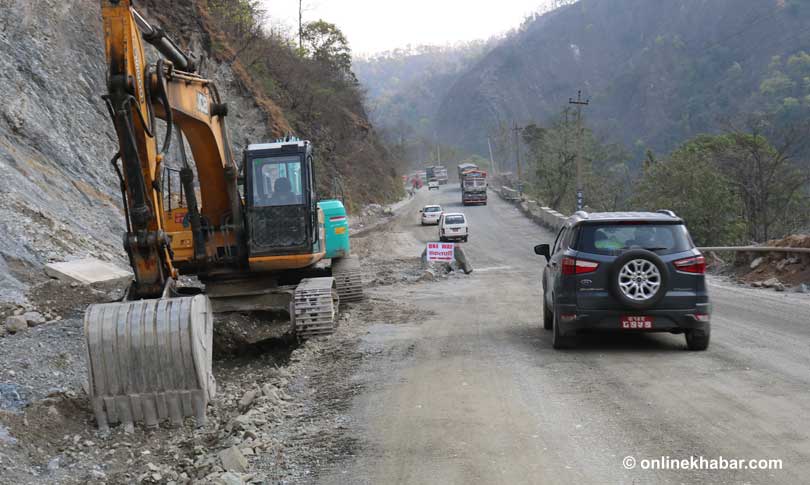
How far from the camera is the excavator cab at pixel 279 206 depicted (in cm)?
1295

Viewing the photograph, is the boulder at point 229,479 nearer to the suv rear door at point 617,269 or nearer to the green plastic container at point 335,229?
the suv rear door at point 617,269

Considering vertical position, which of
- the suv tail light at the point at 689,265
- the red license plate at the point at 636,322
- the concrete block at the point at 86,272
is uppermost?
the suv tail light at the point at 689,265

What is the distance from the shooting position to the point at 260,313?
13.8m

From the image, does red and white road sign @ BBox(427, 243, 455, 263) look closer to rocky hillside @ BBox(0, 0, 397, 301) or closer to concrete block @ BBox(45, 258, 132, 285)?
rocky hillside @ BBox(0, 0, 397, 301)


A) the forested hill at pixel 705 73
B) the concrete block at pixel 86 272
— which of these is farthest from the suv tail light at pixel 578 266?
the forested hill at pixel 705 73

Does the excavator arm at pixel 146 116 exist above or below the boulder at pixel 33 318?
above

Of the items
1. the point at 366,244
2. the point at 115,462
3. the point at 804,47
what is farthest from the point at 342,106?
the point at 804,47

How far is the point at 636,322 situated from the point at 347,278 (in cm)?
840

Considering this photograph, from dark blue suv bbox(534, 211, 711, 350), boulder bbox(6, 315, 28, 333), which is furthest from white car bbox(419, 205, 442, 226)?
dark blue suv bbox(534, 211, 711, 350)

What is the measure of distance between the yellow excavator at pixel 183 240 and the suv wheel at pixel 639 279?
4594 mm

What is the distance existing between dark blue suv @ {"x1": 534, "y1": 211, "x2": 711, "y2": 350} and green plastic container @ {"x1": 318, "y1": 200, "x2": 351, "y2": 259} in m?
7.07

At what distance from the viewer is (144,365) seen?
8.54 m

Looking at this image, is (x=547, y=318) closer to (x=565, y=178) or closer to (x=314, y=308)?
(x=314, y=308)

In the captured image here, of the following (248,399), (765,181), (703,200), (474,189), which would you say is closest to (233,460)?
(248,399)
